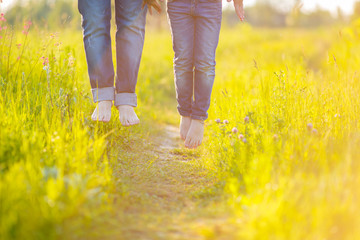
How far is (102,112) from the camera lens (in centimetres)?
244

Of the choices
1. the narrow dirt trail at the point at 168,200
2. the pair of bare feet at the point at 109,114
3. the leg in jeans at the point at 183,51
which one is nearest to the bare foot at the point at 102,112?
the pair of bare feet at the point at 109,114

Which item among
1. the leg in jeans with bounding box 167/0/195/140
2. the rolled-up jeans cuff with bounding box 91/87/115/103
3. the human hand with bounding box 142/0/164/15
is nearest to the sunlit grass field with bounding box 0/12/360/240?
the rolled-up jeans cuff with bounding box 91/87/115/103

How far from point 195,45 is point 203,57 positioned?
4.9 inches

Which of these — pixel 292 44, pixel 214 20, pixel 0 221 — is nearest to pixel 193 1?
pixel 214 20

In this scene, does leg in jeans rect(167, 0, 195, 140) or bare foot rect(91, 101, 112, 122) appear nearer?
bare foot rect(91, 101, 112, 122)

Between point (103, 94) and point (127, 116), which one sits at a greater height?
point (103, 94)

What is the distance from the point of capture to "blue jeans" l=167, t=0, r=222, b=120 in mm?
2666

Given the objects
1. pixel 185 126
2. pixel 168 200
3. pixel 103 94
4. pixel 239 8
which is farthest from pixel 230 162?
pixel 239 8

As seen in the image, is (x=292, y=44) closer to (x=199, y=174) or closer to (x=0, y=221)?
(x=199, y=174)

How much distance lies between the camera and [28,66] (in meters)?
2.99

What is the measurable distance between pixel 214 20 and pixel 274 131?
0.98 m

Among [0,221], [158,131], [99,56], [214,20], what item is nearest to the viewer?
[0,221]

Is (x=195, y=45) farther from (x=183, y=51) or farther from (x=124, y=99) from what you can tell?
(x=124, y=99)

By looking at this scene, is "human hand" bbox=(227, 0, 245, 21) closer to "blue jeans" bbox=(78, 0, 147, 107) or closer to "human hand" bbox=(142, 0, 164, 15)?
"human hand" bbox=(142, 0, 164, 15)
